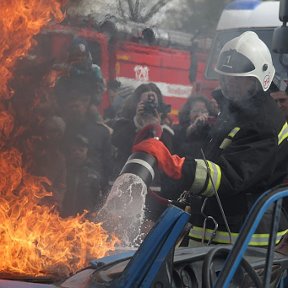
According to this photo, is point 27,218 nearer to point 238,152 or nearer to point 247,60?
point 238,152

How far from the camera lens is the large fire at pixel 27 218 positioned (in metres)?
3.62

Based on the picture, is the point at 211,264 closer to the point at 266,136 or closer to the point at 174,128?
the point at 266,136

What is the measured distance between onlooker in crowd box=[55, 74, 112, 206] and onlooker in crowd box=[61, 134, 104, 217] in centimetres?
6

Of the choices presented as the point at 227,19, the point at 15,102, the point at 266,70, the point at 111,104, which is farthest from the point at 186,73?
the point at 266,70

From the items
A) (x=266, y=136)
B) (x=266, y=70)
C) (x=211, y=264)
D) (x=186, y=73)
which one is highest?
(x=266, y=70)

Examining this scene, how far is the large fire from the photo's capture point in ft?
11.9

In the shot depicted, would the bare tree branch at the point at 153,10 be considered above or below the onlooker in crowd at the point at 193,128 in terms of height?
above

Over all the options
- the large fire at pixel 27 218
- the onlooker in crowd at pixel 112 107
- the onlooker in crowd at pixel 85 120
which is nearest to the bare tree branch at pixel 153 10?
the large fire at pixel 27 218

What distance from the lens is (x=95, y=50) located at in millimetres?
8477

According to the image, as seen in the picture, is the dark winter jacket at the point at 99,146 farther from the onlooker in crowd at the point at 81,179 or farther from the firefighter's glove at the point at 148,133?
the firefighter's glove at the point at 148,133

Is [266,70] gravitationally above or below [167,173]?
above

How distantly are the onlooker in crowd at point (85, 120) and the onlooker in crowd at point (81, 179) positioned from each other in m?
0.06

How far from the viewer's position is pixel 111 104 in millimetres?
8430

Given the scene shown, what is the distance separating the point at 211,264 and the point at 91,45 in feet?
18.7
